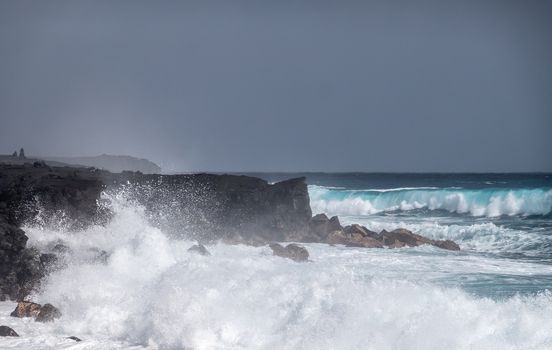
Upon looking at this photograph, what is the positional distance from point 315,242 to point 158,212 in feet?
22.2

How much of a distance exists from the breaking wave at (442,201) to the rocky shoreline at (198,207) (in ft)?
55.7

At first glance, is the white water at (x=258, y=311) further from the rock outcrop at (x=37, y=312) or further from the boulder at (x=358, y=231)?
the boulder at (x=358, y=231)

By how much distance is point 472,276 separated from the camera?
16.4 meters

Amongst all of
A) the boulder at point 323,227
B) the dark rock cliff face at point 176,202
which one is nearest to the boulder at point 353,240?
the boulder at point 323,227

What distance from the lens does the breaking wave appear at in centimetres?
3894

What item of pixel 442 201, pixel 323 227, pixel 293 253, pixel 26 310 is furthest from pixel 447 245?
pixel 442 201

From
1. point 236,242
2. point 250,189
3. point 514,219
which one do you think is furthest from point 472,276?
point 514,219

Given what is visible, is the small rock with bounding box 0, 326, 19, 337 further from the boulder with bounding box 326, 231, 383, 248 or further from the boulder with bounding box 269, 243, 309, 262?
the boulder with bounding box 326, 231, 383, 248

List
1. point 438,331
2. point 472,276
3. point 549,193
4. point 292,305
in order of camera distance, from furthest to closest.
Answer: point 549,193 < point 472,276 < point 292,305 < point 438,331

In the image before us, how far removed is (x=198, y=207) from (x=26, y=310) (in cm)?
1289

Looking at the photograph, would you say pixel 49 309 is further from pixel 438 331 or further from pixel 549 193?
pixel 549 193

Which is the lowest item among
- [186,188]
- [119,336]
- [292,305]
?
[119,336]

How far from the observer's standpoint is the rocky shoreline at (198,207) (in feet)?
65.1

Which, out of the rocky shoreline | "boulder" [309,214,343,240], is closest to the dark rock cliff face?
the rocky shoreline
